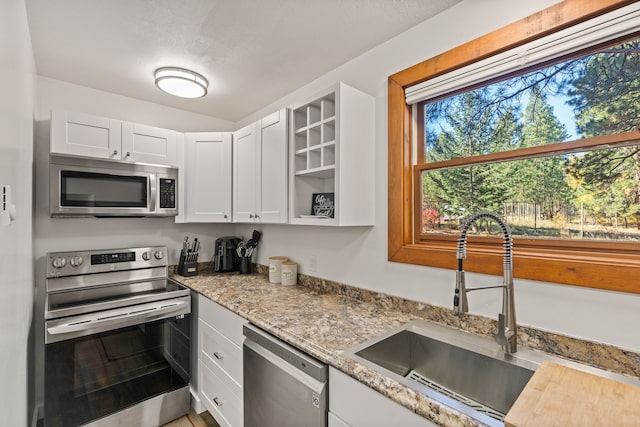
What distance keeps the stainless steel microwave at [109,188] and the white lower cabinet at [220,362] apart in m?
0.83

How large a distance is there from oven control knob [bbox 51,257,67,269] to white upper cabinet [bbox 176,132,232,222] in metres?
0.83

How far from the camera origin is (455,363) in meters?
1.25

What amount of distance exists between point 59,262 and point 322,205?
5.91 feet

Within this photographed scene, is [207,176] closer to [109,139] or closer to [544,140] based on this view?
[109,139]

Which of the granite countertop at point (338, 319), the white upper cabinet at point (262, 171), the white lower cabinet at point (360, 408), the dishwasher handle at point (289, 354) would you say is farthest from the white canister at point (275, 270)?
the white lower cabinet at point (360, 408)

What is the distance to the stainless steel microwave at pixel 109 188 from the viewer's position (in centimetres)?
195

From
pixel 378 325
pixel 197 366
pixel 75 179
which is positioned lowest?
pixel 197 366

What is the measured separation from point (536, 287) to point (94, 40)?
2.49 meters

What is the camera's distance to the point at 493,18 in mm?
1326

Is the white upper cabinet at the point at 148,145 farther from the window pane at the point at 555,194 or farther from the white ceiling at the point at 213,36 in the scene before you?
the window pane at the point at 555,194

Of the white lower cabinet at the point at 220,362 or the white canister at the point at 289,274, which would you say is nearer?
the white lower cabinet at the point at 220,362

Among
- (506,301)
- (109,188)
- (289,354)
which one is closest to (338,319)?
(289,354)

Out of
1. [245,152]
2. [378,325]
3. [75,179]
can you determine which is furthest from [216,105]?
[378,325]

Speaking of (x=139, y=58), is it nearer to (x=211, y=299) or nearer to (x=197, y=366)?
(x=211, y=299)
